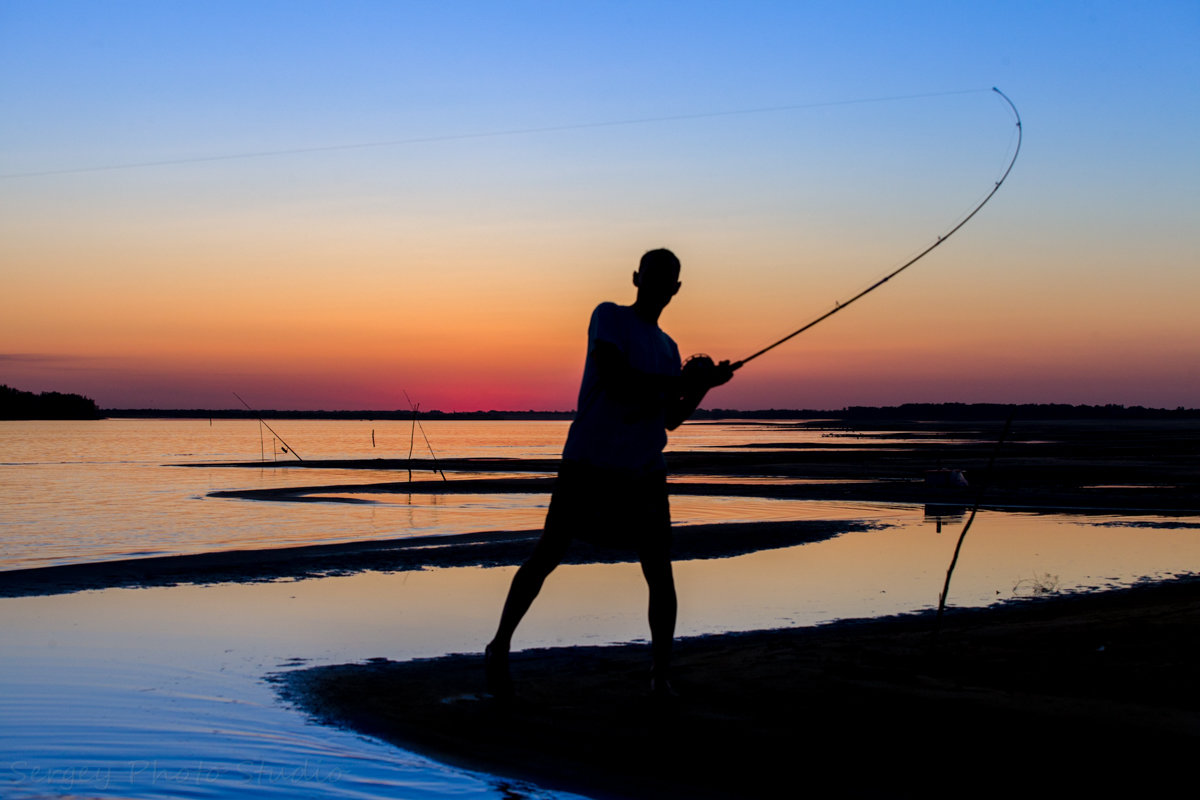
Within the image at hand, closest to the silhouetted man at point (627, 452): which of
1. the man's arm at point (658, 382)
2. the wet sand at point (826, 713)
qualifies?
the man's arm at point (658, 382)

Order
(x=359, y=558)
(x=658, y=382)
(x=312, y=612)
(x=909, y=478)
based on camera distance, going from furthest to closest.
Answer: (x=909, y=478)
(x=359, y=558)
(x=312, y=612)
(x=658, y=382)

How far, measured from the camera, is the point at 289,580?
11.1 meters

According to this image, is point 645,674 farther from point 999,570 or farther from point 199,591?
point 999,570

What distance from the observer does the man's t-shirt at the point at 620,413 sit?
16.1 feet

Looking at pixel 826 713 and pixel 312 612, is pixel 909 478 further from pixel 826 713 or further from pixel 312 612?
pixel 826 713

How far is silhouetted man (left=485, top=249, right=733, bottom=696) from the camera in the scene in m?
4.92

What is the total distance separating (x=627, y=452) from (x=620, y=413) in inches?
7.1

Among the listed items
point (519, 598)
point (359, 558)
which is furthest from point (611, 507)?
point (359, 558)

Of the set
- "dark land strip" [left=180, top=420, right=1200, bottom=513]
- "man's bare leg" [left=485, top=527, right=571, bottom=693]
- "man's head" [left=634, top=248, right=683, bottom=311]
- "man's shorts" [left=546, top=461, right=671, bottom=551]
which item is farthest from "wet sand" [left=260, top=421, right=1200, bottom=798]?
"dark land strip" [left=180, top=420, right=1200, bottom=513]

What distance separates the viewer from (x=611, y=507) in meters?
4.93

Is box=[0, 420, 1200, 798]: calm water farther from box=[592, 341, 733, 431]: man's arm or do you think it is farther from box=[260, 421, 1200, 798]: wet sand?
box=[592, 341, 733, 431]: man's arm

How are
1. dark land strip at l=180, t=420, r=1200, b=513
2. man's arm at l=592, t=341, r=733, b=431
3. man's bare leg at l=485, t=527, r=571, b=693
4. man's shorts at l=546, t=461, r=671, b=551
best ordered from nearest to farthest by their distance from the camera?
man's arm at l=592, t=341, r=733, b=431, man's shorts at l=546, t=461, r=671, b=551, man's bare leg at l=485, t=527, r=571, b=693, dark land strip at l=180, t=420, r=1200, b=513

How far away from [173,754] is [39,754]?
21.4 inches

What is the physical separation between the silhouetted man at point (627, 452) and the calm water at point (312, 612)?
1.20 meters
